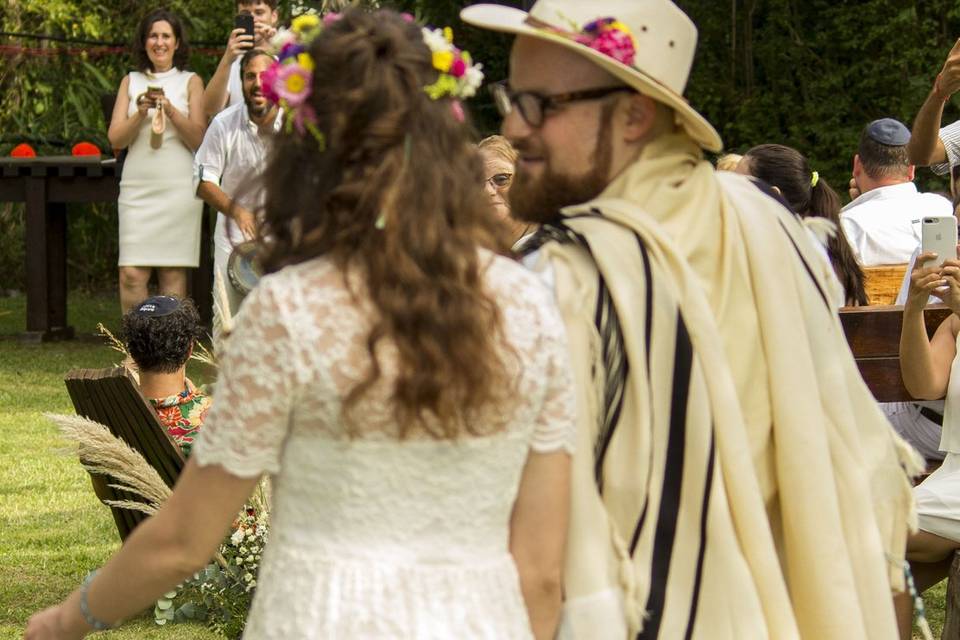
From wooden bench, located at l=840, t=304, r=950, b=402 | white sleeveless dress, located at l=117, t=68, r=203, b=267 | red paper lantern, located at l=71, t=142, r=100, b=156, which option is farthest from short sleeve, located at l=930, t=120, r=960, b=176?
red paper lantern, located at l=71, t=142, r=100, b=156

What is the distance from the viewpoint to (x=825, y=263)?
9.43ft

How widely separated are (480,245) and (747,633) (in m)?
0.78

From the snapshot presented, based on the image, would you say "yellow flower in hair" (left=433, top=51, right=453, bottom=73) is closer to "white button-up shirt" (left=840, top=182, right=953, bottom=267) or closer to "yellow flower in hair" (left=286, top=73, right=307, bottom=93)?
"yellow flower in hair" (left=286, top=73, right=307, bottom=93)

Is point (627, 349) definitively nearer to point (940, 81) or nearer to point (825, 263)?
point (825, 263)

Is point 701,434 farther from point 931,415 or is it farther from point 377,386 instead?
point 931,415

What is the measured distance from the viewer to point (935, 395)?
191 inches

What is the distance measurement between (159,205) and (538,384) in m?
8.10

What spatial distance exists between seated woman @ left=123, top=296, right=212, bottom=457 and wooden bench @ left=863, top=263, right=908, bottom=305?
2704 millimetres

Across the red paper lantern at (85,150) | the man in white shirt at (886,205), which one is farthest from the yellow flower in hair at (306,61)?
the red paper lantern at (85,150)

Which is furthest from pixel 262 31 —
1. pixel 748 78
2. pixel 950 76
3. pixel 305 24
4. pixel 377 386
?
pixel 377 386

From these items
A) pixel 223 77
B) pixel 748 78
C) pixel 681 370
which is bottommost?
pixel 748 78

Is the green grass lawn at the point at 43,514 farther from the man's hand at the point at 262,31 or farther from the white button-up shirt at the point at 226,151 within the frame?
the man's hand at the point at 262,31

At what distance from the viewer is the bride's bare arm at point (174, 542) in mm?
2154

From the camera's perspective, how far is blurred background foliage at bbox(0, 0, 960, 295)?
526 inches
